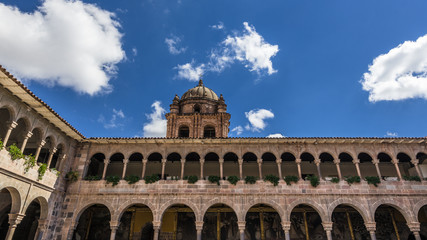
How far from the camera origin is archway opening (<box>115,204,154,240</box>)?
66.5 ft

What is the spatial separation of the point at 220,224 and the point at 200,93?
14348 millimetres

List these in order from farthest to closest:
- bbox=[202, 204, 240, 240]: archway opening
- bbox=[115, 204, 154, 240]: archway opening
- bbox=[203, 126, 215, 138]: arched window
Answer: bbox=[203, 126, 215, 138]: arched window → bbox=[115, 204, 154, 240]: archway opening → bbox=[202, 204, 240, 240]: archway opening

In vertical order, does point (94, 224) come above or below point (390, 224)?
below

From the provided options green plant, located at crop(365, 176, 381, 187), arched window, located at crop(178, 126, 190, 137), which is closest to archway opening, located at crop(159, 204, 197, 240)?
arched window, located at crop(178, 126, 190, 137)

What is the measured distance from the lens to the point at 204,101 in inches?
1146

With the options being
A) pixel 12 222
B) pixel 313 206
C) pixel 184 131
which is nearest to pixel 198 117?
pixel 184 131

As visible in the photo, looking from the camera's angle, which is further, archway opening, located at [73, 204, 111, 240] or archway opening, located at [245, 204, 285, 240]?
archway opening, located at [73, 204, 111, 240]

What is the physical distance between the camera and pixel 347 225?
20.1 m

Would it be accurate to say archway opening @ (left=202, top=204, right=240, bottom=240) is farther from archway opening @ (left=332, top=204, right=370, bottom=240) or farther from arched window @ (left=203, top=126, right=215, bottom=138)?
arched window @ (left=203, top=126, right=215, bottom=138)

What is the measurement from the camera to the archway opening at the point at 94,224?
2034 cm

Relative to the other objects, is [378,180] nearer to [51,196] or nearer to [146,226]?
[146,226]

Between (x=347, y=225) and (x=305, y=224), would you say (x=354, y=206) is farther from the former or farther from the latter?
(x=305, y=224)

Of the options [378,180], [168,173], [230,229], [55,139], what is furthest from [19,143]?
[378,180]

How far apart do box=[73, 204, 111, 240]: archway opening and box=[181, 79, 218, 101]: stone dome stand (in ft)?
45.9
